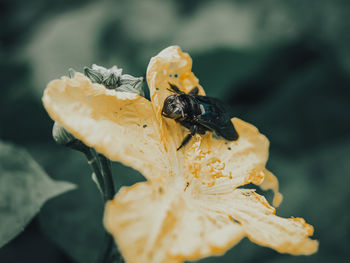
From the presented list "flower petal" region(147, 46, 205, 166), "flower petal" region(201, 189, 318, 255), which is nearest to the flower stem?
"flower petal" region(147, 46, 205, 166)

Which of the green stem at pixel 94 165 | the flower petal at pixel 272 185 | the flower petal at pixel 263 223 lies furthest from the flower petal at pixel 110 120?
the flower petal at pixel 272 185

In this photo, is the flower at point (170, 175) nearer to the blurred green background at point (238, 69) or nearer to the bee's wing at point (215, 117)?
the bee's wing at point (215, 117)

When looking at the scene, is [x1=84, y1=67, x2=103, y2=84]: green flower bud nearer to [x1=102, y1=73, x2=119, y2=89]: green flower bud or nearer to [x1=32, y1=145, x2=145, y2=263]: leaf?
[x1=102, y1=73, x2=119, y2=89]: green flower bud

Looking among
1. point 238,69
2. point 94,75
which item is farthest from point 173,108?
point 238,69

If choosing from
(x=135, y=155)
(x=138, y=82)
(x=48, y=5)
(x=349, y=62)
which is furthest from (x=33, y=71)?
(x=349, y=62)

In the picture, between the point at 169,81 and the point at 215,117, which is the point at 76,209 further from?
the point at 215,117
